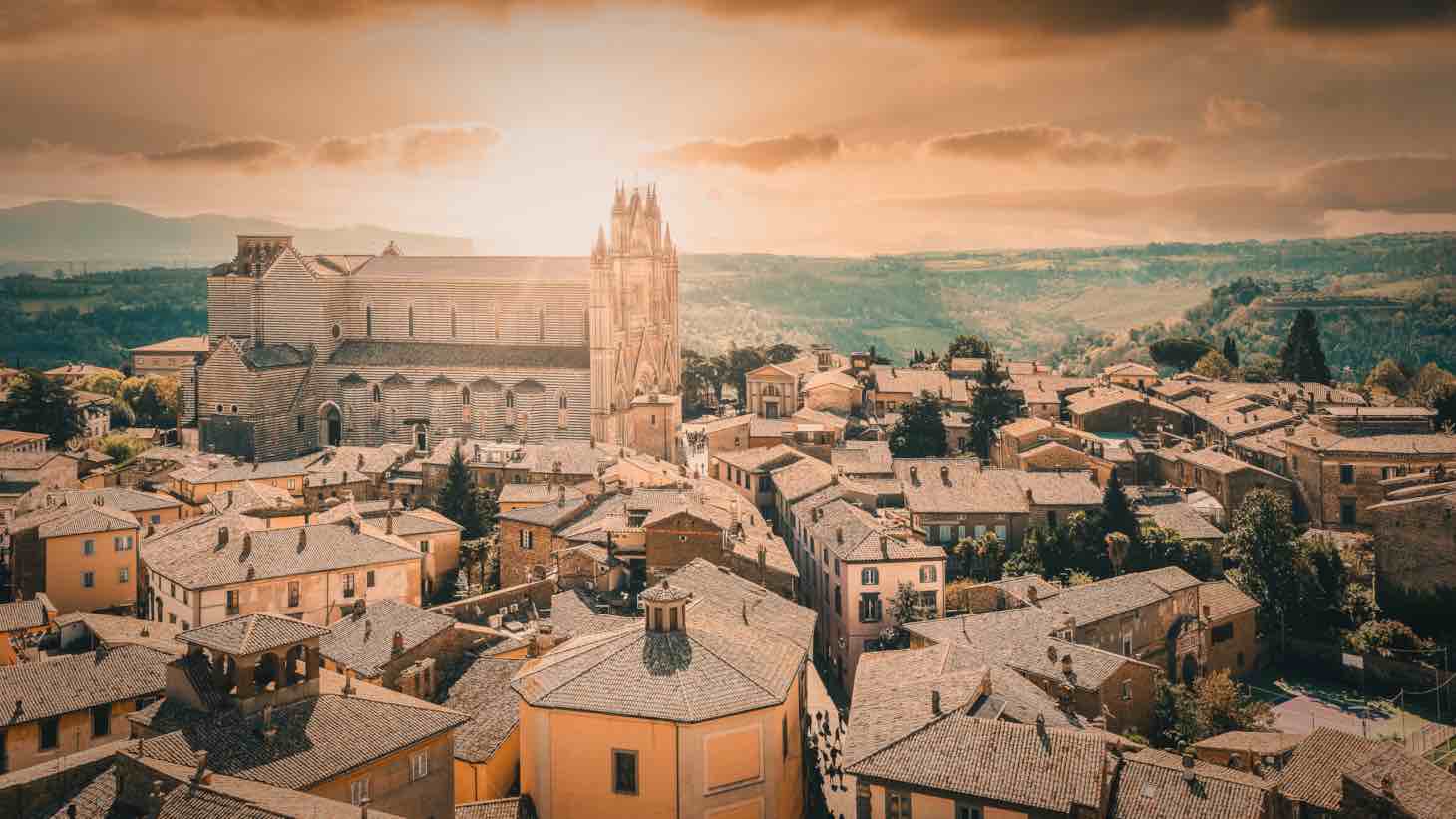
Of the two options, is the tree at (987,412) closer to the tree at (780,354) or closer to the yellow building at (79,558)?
the tree at (780,354)

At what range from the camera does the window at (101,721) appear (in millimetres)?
24656

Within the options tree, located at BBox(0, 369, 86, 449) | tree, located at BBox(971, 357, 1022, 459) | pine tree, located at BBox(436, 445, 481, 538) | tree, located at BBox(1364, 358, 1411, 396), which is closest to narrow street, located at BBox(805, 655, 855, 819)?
pine tree, located at BBox(436, 445, 481, 538)

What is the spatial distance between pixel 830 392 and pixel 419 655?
40.2 meters

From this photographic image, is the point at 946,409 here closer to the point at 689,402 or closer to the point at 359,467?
the point at 689,402

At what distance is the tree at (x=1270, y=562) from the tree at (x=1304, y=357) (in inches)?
1370

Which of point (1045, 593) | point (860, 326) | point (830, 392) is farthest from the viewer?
point (860, 326)

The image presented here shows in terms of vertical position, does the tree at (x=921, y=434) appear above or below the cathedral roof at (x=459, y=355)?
below

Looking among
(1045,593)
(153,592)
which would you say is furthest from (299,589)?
(1045,593)

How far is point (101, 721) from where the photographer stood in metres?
Result: 24.7

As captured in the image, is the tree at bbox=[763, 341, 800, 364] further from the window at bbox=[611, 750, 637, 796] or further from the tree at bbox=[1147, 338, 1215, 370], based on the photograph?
the window at bbox=[611, 750, 637, 796]

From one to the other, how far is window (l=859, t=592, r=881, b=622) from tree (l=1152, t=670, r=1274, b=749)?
7.95 meters

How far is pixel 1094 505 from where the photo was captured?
140 ft

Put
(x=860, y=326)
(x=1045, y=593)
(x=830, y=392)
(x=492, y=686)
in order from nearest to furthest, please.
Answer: (x=492, y=686), (x=1045, y=593), (x=830, y=392), (x=860, y=326)

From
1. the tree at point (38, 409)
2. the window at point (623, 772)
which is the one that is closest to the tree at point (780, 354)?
the tree at point (38, 409)
